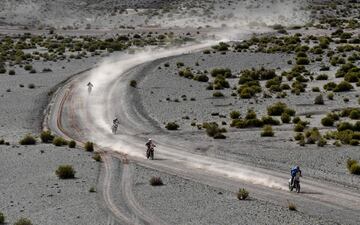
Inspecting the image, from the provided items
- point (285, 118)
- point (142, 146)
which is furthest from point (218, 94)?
point (142, 146)

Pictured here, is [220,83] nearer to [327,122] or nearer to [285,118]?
[285,118]

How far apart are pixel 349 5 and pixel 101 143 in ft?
377

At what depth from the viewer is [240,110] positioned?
59250mm

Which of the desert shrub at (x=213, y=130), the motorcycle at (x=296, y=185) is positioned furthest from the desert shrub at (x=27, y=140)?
the motorcycle at (x=296, y=185)

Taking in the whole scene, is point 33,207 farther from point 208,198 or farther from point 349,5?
point 349,5

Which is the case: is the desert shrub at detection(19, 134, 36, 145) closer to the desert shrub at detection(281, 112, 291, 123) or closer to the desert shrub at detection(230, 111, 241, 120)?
the desert shrub at detection(230, 111, 241, 120)

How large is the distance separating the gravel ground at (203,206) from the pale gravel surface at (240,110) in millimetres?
6903

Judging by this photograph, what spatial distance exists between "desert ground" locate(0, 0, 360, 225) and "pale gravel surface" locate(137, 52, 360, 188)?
0.51 feet

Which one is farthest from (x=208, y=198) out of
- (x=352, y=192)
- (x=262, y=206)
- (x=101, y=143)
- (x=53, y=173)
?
(x=101, y=143)

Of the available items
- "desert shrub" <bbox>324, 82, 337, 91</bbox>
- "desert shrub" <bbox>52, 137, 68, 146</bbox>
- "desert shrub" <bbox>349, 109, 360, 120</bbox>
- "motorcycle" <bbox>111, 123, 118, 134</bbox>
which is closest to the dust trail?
Result: "motorcycle" <bbox>111, 123, 118, 134</bbox>

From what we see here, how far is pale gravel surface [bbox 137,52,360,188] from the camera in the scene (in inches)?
1639

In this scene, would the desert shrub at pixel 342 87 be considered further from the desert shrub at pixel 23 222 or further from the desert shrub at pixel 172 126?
the desert shrub at pixel 23 222

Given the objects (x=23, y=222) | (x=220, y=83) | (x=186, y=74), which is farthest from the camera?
(x=186, y=74)

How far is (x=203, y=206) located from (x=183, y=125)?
22492 millimetres
